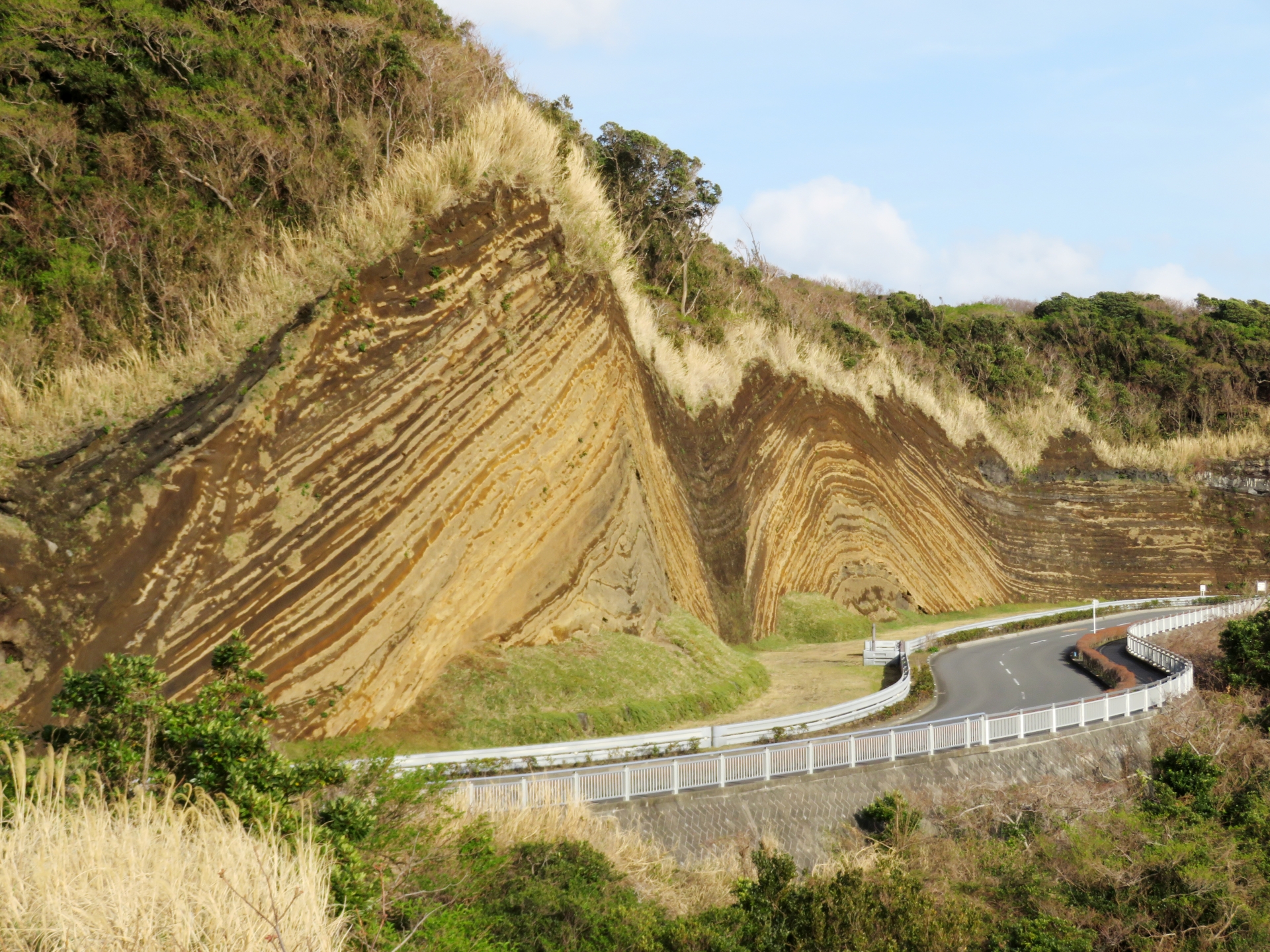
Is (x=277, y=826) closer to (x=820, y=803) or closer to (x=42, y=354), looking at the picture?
(x=820, y=803)

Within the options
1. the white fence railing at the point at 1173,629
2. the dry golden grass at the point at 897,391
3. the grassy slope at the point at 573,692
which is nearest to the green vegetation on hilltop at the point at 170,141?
the grassy slope at the point at 573,692

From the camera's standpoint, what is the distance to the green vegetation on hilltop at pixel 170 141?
63.7 ft

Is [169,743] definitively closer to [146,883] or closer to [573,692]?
[146,883]

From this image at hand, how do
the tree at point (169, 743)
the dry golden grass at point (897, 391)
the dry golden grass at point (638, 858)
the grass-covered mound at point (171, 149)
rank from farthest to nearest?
1. the dry golden grass at point (897, 391)
2. the grass-covered mound at point (171, 149)
3. the dry golden grass at point (638, 858)
4. the tree at point (169, 743)

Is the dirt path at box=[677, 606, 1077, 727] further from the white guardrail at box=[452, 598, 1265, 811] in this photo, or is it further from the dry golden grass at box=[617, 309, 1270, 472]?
the dry golden grass at box=[617, 309, 1270, 472]

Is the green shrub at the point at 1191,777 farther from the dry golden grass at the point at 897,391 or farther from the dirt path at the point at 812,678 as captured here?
the dry golden grass at the point at 897,391

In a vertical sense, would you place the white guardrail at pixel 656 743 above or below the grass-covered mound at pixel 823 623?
above

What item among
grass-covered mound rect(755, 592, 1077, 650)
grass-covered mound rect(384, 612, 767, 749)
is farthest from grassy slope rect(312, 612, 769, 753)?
grass-covered mound rect(755, 592, 1077, 650)

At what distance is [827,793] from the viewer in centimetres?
1590

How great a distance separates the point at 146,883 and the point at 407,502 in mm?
11994

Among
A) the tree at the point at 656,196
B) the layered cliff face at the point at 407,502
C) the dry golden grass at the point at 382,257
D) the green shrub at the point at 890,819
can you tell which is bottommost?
the green shrub at the point at 890,819

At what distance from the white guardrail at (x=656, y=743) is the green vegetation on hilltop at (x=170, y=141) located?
9.27 m

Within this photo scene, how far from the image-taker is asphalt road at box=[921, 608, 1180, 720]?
2397 centimetres

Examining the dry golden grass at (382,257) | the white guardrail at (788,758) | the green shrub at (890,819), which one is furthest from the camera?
the dry golden grass at (382,257)
